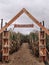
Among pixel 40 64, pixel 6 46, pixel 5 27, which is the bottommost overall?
pixel 40 64

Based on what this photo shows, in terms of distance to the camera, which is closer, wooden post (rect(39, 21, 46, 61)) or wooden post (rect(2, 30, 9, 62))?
wooden post (rect(39, 21, 46, 61))

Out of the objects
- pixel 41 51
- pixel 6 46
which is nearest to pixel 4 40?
pixel 6 46

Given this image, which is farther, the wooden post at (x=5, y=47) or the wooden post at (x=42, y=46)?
the wooden post at (x=5, y=47)

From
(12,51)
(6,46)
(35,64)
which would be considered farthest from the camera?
(12,51)

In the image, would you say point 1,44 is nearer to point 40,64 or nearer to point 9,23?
point 9,23

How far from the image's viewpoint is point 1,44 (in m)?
18.3

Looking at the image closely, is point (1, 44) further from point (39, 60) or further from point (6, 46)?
point (39, 60)

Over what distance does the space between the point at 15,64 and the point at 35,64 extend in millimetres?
1343

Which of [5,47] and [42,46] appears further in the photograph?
[5,47]

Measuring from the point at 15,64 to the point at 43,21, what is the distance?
11.9ft

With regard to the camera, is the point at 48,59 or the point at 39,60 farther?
the point at 48,59

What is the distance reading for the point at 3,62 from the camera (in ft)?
55.8

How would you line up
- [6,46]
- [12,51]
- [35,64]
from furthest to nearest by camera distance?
[12,51]
[6,46]
[35,64]

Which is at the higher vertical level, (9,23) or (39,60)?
(9,23)
